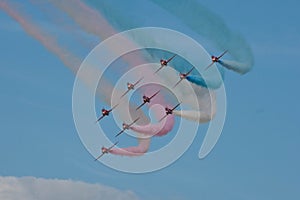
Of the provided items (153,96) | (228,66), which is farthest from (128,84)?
(228,66)

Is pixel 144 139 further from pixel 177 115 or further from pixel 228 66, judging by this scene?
pixel 228 66

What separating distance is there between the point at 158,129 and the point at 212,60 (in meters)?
7.53

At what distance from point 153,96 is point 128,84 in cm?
253

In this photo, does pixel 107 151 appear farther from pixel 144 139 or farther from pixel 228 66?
pixel 228 66

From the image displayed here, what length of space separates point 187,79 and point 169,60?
2.40 meters

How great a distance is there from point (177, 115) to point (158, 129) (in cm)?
233

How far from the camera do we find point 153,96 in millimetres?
114688

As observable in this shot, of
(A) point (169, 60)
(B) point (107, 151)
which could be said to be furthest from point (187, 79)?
(B) point (107, 151)

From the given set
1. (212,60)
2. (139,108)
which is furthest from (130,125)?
(212,60)

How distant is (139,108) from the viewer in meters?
116

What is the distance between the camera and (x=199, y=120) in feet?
372

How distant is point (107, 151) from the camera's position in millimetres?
117250

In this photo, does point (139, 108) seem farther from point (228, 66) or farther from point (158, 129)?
point (228, 66)

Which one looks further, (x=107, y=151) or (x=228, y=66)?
(x=107, y=151)
